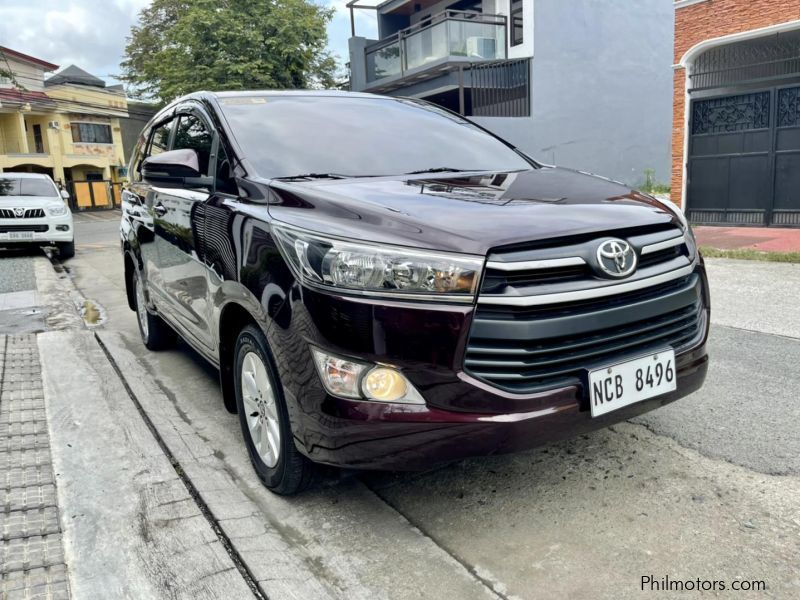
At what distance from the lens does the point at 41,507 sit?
2693 mm

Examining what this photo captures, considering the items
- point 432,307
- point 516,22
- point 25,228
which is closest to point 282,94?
point 432,307

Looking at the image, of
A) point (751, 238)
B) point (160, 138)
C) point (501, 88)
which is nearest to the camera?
point (160, 138)

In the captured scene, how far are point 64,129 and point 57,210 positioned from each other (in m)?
30.6

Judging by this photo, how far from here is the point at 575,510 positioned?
2.59 m

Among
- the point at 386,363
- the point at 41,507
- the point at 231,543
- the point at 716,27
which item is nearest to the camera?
the point at 386,363

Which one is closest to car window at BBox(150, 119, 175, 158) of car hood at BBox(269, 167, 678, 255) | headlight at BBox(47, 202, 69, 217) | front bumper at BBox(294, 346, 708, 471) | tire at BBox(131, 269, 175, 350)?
tire at BBox(131, 269, 175, 350)

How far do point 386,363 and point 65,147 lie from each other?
138 feet

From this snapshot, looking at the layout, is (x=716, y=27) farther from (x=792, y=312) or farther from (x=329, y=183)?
(x=329, y=183)

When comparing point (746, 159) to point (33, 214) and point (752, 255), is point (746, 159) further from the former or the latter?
point (33, 214)

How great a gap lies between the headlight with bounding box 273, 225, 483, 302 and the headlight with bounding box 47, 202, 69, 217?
11.2 m

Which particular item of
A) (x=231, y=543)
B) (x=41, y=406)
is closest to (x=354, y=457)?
(x=231, y=543)

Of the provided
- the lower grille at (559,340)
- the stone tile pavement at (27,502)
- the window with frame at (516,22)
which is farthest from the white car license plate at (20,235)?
the window with frame at (516,22)

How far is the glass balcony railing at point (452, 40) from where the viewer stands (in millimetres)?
19078

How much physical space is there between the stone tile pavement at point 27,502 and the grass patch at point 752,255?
8.40 m
